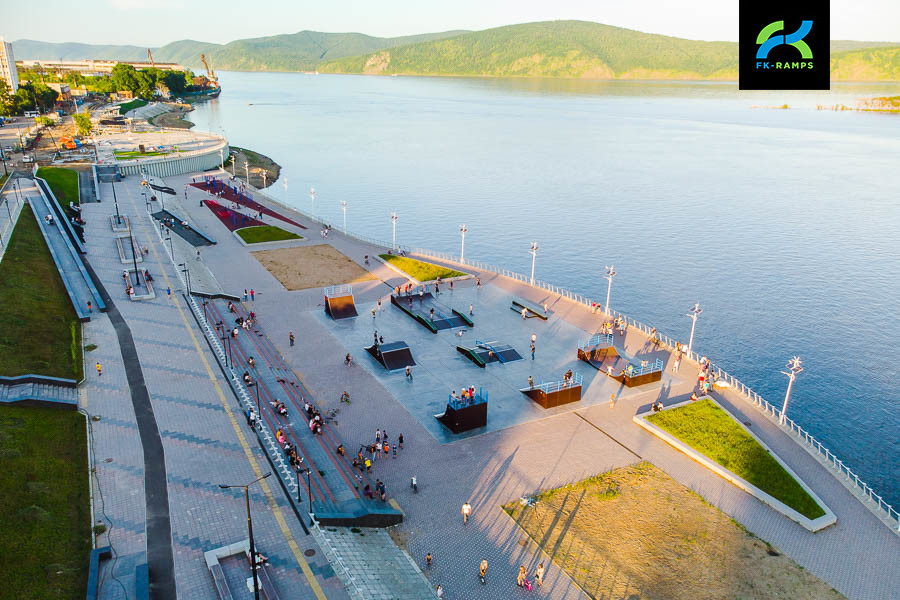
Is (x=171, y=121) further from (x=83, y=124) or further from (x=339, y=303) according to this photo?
(x=339, y=303)

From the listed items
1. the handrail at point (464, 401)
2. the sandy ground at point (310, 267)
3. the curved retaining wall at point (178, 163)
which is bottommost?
the handrail at point (464, 401)

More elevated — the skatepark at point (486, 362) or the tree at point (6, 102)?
the tree at point (6, 102)

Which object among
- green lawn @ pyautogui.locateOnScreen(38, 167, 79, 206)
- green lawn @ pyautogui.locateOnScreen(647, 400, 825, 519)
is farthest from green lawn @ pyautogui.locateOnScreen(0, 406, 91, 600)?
green lawn @ pyautogui.locateOnScreen(38, 167, 79, 206)

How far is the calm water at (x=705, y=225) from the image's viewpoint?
4572cm

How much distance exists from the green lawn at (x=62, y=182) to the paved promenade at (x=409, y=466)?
113 ft

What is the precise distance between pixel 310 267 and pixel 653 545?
3974cm

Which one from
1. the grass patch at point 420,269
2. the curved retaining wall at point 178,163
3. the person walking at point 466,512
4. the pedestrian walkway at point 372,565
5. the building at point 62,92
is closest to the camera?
the pedestrian walkway at point 372,565

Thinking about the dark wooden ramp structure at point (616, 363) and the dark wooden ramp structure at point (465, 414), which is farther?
the dark wooden ramp structure at point (616, 363)

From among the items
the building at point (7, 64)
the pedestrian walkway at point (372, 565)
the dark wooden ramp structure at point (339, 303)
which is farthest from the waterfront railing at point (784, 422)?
the building at point (7, 64)

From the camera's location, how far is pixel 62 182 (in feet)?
235

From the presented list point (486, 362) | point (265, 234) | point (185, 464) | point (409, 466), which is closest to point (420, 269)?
point (486, 362)

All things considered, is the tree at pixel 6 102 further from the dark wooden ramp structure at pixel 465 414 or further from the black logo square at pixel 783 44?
the black logo square at pixel 783 44

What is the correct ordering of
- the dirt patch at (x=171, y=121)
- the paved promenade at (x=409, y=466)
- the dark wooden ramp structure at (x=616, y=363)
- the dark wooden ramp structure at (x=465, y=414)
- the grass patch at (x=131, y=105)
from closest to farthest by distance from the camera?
1. the paved promenade at (x=409, y=466)
2. the dark wooden ramp structure at (x=465, y=414)
3. the dark wooden ramp structure at (x=616, y=363)
4. the grass patch at (x=131, y=105)
5. the dirt patch at (x=171, y=121)

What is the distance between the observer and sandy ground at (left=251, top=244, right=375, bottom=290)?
51.0 m
